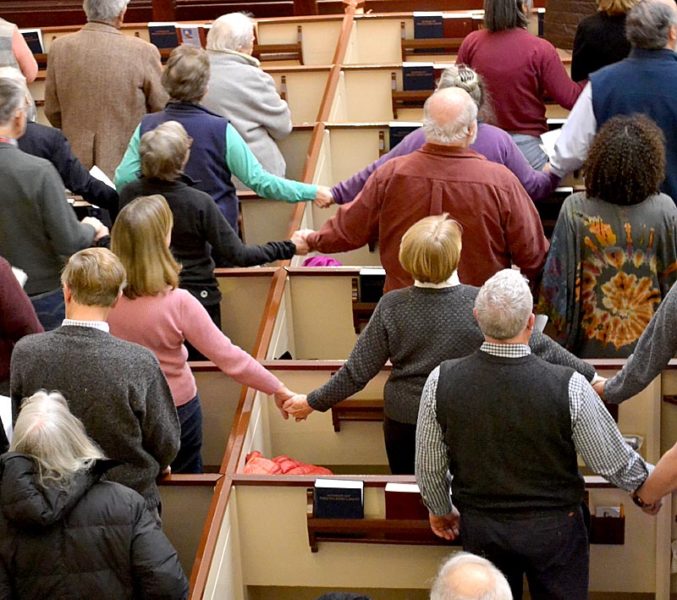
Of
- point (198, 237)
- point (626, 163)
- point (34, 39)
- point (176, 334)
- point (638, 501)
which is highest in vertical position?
point (34, 39)

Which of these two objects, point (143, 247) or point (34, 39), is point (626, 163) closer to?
point (143, 247)

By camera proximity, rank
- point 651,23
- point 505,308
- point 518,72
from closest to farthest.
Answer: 1. point 505,308
2. point 651,23
3. point 518,72

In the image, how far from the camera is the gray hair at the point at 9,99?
3104mm

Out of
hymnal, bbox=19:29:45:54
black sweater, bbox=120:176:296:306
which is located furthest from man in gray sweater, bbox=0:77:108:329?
hymnal, bbox=19:29:45:54

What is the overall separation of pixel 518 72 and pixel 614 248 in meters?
1.18

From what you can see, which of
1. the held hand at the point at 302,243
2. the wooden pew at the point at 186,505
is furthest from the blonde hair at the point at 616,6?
the wooden pew at the point at 186,505

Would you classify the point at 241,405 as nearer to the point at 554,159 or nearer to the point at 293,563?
the point at 293,563

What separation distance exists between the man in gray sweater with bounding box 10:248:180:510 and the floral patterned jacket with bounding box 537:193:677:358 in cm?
119

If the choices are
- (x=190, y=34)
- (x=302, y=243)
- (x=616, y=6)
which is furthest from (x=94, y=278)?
(x=190, y=34)

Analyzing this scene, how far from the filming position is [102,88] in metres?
4.31

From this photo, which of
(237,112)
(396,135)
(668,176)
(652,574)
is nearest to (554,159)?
(668,176)

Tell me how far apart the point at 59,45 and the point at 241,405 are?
75.5 inches

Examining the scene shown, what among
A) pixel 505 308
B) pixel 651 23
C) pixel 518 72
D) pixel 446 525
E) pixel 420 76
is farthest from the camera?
pixel 420 76

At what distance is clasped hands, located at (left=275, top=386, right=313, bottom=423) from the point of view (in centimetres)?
299
